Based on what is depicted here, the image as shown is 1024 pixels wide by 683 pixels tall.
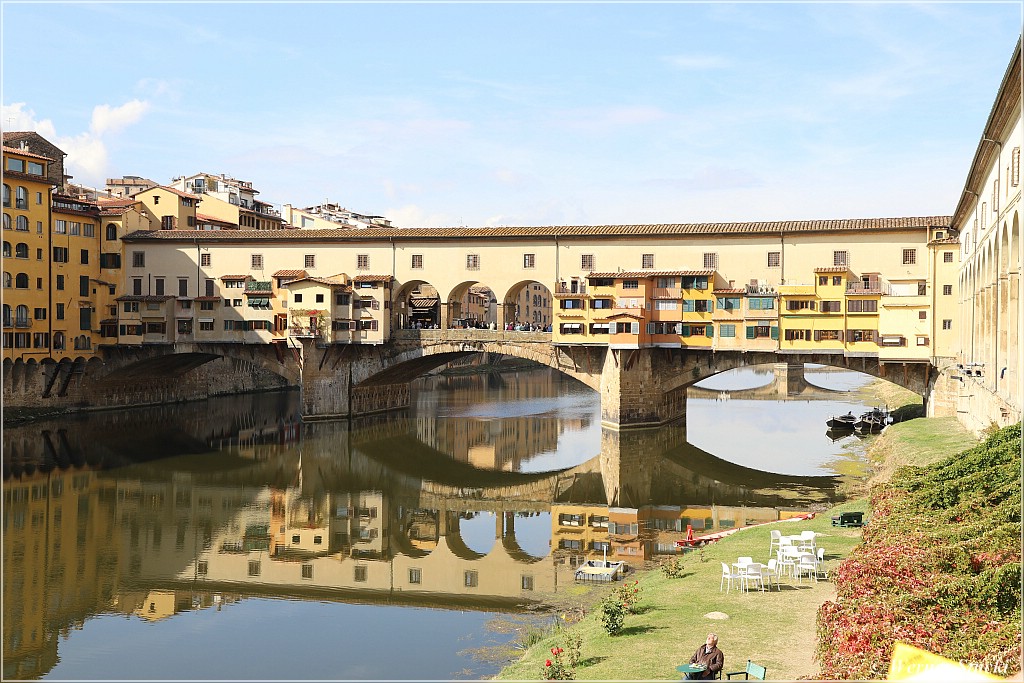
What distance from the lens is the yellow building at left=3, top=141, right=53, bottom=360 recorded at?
2064 inches

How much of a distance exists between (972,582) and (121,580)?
20.8m

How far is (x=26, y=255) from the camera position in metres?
54.1

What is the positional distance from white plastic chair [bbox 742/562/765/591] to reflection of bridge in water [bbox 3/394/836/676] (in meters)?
5.45

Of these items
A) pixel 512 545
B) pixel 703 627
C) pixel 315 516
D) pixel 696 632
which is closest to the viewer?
pixel 696 632

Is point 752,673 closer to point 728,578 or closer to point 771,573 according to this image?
point 728,578

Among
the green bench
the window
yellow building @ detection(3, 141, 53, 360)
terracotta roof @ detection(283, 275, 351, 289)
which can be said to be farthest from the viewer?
terracotta roof @ detection(283, 275, 351, 289)

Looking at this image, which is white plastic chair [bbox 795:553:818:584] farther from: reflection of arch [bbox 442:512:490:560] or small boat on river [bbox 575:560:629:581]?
reflection of arch [bbox 442:512:490:560]

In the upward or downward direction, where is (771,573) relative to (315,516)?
upward

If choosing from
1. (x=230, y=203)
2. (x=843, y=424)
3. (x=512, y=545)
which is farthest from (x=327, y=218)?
(x=512, y=545)

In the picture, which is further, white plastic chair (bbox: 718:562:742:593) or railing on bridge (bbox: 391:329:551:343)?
railing on bridge (bbox: 391:329:551:343)

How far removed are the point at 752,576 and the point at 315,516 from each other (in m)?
17.9

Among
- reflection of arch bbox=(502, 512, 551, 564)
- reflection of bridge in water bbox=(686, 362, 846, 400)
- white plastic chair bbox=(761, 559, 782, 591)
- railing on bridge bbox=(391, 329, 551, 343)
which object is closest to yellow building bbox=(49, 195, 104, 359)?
railing on bridge bbox=(391, 329, 551, 343)

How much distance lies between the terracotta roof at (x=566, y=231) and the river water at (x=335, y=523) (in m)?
11.2

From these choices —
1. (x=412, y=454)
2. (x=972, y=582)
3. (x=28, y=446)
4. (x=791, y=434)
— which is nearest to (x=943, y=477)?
(x=972, y=582)
